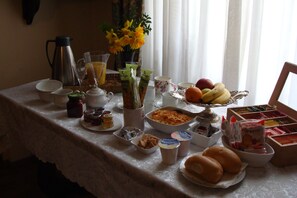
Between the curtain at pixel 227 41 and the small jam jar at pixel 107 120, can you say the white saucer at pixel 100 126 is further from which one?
the curtain at pixel 227 41

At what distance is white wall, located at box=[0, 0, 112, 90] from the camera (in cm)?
232

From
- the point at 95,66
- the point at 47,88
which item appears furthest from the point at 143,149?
the point at 47,88

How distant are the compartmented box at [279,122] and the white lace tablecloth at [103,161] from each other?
46mm

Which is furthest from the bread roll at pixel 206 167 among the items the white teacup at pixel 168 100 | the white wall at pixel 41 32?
the white wall at pixel 41 32

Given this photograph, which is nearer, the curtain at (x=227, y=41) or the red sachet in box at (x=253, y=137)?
the red sachet in box at (x=253, y=137)

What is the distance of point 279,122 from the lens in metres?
1.23

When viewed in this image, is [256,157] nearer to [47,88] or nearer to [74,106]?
[74,106]

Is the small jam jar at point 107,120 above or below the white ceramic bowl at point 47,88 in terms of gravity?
below

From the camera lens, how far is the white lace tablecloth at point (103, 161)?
0.97 metres

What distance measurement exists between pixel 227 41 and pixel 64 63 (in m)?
0.90

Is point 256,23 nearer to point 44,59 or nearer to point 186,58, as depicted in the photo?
point 186,58

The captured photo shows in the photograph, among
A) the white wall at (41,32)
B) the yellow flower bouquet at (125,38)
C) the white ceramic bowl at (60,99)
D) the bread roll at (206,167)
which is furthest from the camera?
the white wall at (41,32)

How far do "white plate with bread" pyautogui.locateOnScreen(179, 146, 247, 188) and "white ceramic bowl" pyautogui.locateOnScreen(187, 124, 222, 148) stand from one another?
12 cm

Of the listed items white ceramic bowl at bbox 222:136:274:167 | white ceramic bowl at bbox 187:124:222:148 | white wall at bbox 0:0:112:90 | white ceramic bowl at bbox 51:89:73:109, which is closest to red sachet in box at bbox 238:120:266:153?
white ceramic bowl at bbox 222:136:274:167
